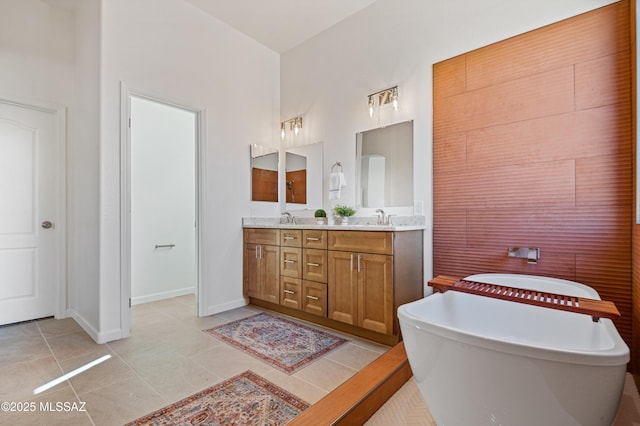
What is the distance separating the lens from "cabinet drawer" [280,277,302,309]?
282 centimetres

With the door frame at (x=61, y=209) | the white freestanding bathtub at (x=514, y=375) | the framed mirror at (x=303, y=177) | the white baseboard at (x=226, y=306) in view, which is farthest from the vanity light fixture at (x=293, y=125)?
the white freestanding bathtub at (x=514, y=375)

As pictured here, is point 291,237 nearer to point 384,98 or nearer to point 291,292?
point 291,292

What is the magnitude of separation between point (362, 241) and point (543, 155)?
1346 mm

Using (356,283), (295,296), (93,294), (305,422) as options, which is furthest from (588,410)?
(93,294)

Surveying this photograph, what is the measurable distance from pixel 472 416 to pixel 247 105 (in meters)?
3.45

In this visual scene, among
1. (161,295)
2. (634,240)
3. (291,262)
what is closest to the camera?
(634,240)

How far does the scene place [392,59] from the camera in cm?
282

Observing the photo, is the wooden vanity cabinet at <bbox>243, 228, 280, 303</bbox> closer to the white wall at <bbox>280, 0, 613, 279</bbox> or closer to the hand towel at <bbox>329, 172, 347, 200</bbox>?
the hand towel at <bbox>329, 172, 347, 200</bbox>

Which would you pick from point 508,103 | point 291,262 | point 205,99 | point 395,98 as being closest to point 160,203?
point 205,99

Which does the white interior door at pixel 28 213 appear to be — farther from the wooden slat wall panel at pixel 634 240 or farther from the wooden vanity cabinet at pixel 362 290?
the wooden slat wall panel at pixel 634 240

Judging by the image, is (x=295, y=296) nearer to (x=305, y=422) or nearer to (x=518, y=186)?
(x=305, y=422)

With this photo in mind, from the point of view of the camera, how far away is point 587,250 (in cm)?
189

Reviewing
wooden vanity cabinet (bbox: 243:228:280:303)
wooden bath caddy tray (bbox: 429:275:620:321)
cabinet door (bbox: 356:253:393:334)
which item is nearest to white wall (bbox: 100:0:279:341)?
wooden vanity cabinet (bbox: 243:228:280:303)

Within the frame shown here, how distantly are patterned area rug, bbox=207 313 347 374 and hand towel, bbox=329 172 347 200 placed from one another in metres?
1.31
